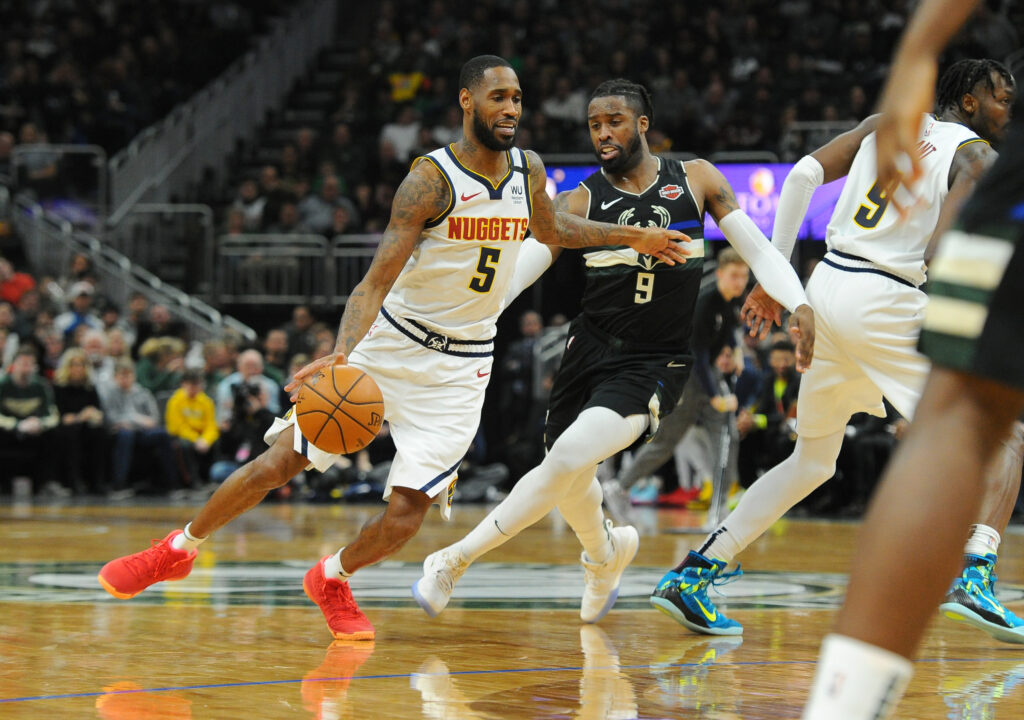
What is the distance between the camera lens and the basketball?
4852mm

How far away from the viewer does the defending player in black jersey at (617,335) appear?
539cm

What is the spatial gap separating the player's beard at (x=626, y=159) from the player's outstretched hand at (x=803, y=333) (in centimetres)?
118

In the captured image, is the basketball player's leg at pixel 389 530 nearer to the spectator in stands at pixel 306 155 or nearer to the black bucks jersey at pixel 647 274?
the black bucks jersey at pixel 647 274

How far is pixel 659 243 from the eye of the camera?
5.23 metres

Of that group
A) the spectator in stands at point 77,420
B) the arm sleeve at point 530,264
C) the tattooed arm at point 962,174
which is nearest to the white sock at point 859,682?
the tattooed arm at point 962,174

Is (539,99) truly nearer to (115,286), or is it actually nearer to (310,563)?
(115,286)

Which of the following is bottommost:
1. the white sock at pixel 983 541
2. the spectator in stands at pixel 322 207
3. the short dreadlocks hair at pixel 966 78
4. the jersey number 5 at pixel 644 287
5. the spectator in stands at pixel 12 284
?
the spectator in stands at pixel 12 284

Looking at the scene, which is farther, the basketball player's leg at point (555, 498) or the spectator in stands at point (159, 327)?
the spectator in stands at point (159, 327)

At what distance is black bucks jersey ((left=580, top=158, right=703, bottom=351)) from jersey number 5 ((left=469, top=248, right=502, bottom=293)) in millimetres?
552

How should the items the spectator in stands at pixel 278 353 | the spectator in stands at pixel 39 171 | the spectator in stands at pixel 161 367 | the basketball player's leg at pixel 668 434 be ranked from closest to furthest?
the basketball player's leg at pixel 668 434, the spectator in stands at pixel 278 353, the spectator in stands at pixel 161 367, the spectator in stands at pixel 39 171

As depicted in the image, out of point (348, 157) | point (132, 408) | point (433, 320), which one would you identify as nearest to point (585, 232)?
point (433, 320)

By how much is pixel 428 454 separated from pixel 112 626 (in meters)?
1.35

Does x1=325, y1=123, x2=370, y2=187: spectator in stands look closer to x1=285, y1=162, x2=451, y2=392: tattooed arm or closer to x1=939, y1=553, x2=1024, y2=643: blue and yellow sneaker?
x1=285, y1=162, x2=451, y2=392: tattooed arm

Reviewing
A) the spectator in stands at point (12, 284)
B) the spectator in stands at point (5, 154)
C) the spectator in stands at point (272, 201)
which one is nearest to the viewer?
the spectator in stands at point (12, 284)
